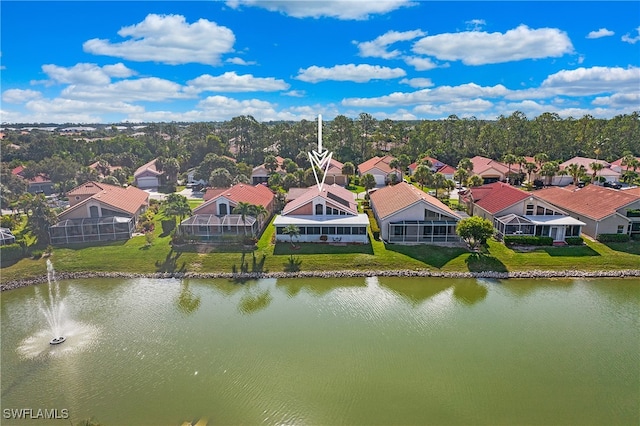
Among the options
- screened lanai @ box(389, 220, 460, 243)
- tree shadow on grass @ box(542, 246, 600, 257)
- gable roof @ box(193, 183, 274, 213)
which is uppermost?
gable roof @ box(193, 183, 274, 213)

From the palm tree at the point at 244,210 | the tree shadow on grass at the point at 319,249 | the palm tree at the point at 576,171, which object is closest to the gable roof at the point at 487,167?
the palm tree at the point at 576,171

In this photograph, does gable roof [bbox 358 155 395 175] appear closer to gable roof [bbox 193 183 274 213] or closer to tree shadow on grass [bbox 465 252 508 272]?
gable roof [bbox 193 183 274 213]

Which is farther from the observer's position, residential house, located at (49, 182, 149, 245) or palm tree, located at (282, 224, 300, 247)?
residential house, located at (49, 182, 149, 245)

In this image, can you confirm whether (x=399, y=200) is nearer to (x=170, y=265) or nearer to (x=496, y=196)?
(x=496, y=196)

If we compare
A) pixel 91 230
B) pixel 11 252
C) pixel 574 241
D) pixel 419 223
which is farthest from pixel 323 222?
pixel 11 252

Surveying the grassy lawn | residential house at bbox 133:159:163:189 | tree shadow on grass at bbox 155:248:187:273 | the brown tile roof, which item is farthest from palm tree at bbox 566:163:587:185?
residential house at bbox 133:159:163:189

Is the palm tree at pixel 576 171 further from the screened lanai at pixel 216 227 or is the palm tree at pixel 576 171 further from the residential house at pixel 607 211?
the screened lanai at pixel 216 227
